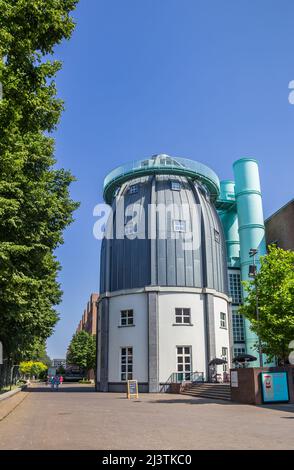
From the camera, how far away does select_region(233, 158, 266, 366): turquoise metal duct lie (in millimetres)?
45875

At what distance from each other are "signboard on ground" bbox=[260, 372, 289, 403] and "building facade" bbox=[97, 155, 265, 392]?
14.1m

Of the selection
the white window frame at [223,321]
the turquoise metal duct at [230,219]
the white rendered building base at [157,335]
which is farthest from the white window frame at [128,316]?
the turquoise metal duct at [230,219]

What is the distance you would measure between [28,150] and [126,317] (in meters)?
24.1

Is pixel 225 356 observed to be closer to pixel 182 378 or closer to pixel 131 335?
pixel 182 378

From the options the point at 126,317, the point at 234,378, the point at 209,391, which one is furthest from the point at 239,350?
the point at 234,378

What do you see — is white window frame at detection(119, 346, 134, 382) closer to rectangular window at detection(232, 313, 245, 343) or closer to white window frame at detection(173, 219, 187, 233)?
white window frame at detection(173, 219, 187, 233)

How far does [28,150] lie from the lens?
50.8 ft

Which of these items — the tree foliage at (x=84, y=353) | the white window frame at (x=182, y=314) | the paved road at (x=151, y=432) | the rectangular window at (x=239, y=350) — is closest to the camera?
the paved road at (x=151, y=432)

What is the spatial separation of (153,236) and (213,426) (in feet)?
85.3

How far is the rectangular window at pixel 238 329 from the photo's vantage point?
45.8m

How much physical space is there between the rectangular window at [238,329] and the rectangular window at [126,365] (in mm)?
14007

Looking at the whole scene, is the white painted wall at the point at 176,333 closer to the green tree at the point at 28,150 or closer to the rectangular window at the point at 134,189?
the rectangular window at the point at 134,189

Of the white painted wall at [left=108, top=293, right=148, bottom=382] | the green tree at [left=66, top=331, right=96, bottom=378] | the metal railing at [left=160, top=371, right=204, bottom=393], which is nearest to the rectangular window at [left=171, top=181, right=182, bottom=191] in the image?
the white painted wall at [left=108, top=293, right=148, bottom=382]
